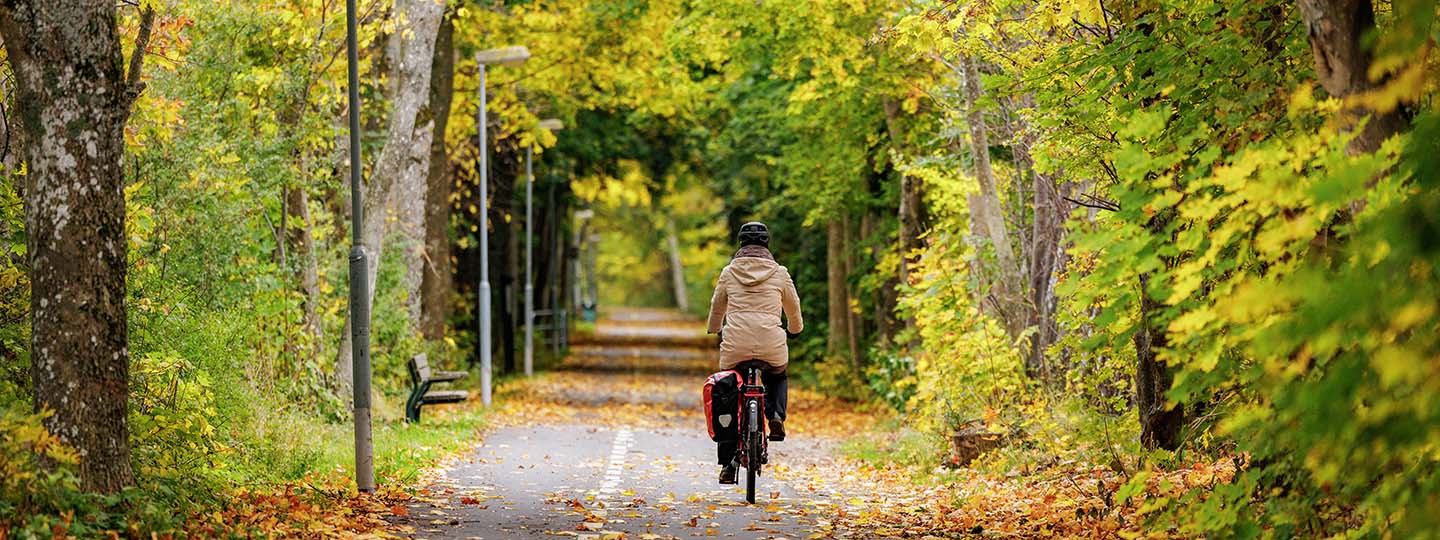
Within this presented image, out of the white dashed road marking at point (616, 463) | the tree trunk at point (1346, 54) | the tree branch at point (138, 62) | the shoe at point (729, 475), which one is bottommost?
the white dashed road marking at point (616, 463)

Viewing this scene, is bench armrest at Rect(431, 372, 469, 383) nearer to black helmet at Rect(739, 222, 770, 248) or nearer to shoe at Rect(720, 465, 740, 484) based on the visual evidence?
shoe at Rect(720, 465, 740, 484)

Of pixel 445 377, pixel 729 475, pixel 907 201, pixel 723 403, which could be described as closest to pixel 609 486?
pixel 729 475

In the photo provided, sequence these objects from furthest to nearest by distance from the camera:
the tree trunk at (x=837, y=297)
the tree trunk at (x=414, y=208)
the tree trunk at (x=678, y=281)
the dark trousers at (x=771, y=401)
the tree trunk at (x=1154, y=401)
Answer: the tree trunk at (x=678, y=281) → the tree trunk at (x=837, y=297) → the tree trunk at (x=414, y=208) → the dark trousers at (x=771, y=401) → the tree trunk at (x=1154, y=401)

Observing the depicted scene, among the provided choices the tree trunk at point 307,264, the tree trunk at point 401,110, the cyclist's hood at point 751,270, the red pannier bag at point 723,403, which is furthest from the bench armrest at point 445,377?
the cyclist's hood at point 751,270

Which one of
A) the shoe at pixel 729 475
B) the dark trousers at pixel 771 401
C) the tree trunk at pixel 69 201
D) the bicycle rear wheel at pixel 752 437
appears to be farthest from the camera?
the shoe at pixel 729 475

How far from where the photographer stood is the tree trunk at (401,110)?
19328 mm

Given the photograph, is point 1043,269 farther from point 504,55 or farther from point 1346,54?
point 504,55

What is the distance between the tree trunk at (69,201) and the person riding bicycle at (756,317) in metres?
4.74

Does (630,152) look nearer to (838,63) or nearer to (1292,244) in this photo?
(838,63)

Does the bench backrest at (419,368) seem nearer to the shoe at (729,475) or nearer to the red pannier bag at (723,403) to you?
the shoe at (729,475)

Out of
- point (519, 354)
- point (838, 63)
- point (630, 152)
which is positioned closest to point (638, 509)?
point (838, 63)

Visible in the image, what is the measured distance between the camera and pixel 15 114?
10250 millimetres

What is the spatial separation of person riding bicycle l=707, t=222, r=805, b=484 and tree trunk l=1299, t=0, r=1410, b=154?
5247mm

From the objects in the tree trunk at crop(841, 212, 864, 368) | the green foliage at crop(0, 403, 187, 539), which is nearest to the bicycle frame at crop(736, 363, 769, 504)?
the green foliage at crop(0, 403, 187, 539)
